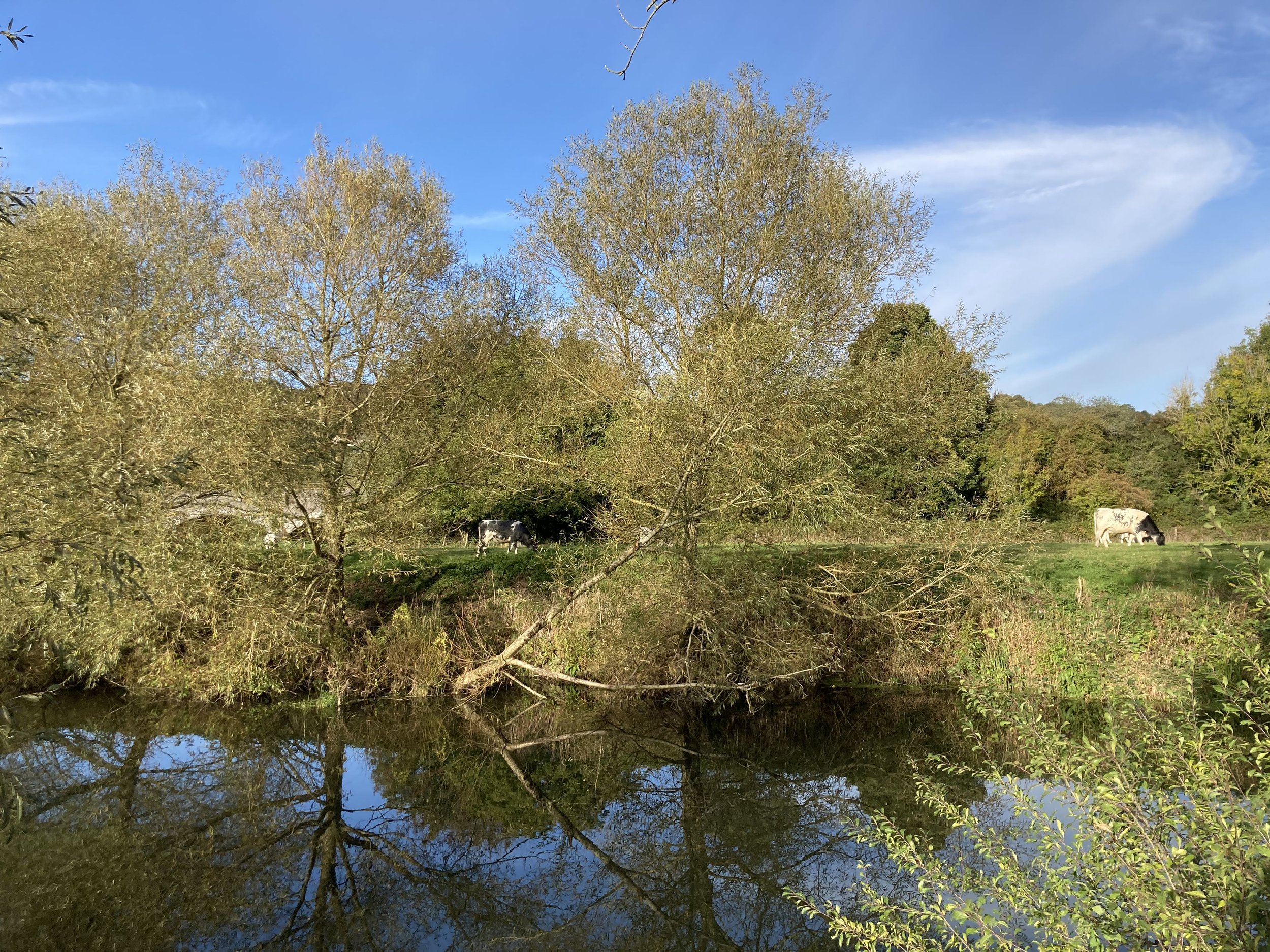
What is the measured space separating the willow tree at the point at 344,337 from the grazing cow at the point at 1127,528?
1527 cm

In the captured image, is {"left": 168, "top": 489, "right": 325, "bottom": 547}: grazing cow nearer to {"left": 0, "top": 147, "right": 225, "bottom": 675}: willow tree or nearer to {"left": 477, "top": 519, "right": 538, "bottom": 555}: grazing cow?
{"left": 0, "top": 147, "right": 225, "bottom": 675}: willow tree

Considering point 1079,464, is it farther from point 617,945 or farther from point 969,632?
point 617,945

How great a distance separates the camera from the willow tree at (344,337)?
11539 mm

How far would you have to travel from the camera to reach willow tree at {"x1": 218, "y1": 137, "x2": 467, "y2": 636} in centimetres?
1154

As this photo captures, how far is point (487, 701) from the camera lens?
40.3 ft

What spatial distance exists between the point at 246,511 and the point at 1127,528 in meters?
18.4

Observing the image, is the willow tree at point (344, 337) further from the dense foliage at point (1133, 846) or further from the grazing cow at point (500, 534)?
the dense foliage at point (1133, 846)

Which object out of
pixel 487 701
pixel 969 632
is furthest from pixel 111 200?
pixel 969 632

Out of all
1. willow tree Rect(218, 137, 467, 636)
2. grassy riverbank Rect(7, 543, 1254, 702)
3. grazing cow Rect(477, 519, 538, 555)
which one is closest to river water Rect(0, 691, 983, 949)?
grassy riverbank Rect(7, 543, 1254, 702)

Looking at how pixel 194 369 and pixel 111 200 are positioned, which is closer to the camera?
pixel 194 369

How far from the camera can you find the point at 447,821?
8000mm

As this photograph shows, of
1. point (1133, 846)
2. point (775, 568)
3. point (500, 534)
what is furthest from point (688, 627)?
point (1133, 846)

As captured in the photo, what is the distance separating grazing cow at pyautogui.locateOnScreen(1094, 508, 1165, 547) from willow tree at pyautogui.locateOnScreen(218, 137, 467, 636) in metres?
15.3

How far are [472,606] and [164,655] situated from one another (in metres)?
4.31
